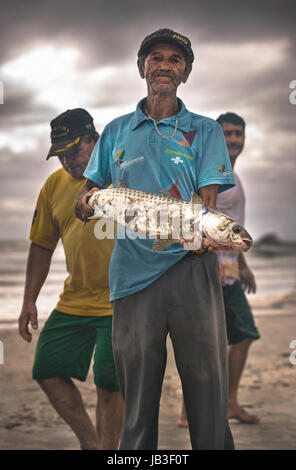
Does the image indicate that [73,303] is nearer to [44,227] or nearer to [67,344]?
[67,344]

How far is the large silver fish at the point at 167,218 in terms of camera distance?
2.46 m

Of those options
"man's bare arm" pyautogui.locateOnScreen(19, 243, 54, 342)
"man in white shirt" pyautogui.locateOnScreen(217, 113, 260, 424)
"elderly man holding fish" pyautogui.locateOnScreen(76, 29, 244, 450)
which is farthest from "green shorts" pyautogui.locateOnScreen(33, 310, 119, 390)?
"man in white shirt" pyautogui.locateOnScreen(217, 113, 260, 424)

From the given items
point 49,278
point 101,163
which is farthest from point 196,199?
point 49,278

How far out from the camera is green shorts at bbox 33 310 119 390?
375 cm

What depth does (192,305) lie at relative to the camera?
2637mm

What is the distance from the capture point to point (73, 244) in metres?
3.75

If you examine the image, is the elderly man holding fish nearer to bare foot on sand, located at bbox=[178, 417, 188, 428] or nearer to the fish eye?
the fish eye

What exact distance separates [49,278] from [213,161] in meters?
13.6

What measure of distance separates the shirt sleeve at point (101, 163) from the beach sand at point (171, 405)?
204cm

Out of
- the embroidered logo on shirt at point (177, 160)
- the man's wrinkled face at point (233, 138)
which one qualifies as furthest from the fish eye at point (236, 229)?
the man's wrinkled face at point (233, 138)

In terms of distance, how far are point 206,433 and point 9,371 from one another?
13.9ft

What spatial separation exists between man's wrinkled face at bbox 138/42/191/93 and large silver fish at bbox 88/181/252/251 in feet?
1.66

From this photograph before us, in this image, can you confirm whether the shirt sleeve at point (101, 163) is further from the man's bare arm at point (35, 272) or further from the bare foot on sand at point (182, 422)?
the bare foot on sand at point (182, 422)

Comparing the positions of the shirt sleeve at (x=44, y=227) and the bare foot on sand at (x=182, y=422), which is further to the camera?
the bare foot on sand at (x=182, y=422)
